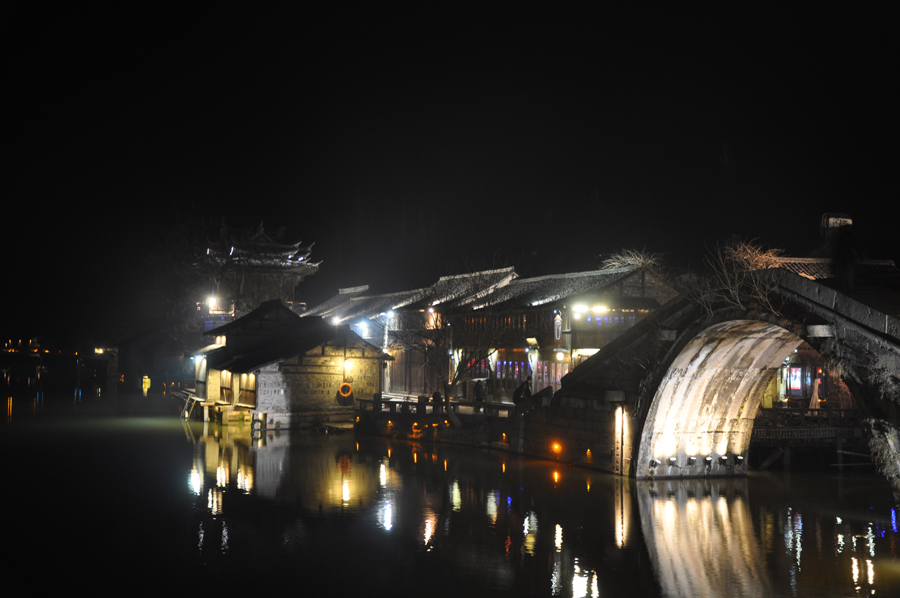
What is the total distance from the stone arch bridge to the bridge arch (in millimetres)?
30

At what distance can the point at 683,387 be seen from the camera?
72.4 ft

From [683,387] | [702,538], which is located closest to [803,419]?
[683,387]

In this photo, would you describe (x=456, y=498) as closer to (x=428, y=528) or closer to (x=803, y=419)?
(x=428, y=528)

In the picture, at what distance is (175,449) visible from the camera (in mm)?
29719

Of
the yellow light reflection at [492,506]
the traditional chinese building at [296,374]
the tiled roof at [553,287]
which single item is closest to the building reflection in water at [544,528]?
the yellow light reflection at [492,506]

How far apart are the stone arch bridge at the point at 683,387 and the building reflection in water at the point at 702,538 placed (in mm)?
953

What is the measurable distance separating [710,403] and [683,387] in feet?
4.08

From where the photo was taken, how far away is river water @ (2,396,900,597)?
1323cm

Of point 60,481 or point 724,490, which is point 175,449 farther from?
point 724,490

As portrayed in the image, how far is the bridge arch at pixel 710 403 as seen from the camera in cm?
2125

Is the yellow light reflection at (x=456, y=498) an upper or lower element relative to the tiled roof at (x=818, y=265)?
lower

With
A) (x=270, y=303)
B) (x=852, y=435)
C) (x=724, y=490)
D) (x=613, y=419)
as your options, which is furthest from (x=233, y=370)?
(x=852, y=435)

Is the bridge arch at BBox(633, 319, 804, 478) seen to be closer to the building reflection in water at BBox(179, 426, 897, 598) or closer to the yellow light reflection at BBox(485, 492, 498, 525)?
the building reflection in water at BBox(179, 426, 897, 598)

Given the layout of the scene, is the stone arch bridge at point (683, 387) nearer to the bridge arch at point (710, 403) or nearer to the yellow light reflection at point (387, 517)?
the bridge arch at point (710, 403)
